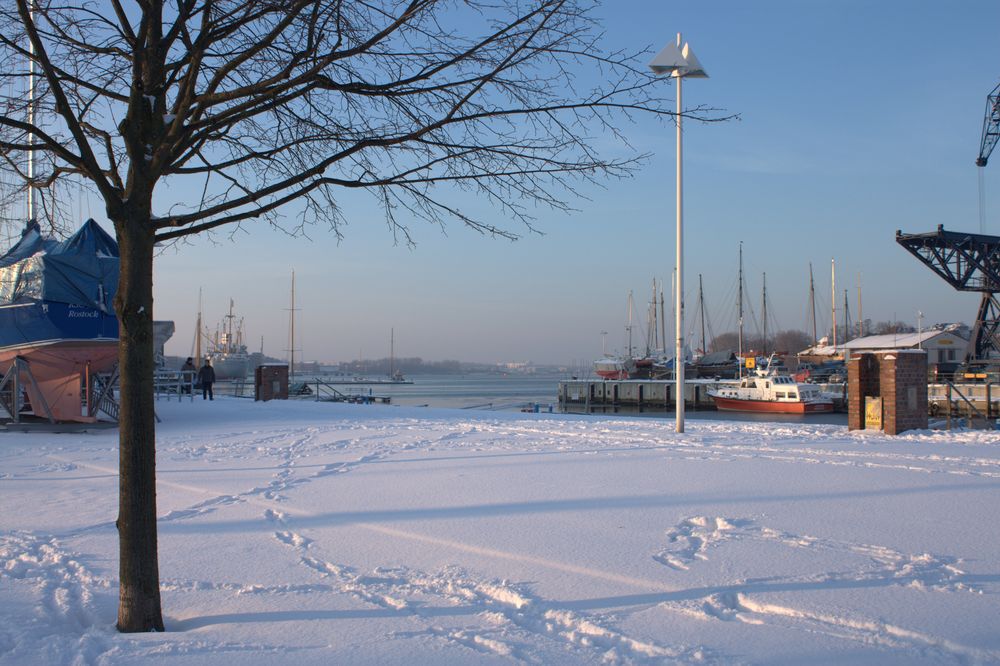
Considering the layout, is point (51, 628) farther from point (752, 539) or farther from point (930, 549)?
point (930, 549)

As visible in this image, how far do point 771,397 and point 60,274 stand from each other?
133ft

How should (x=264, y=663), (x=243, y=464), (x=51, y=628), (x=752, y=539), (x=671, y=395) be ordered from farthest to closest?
(x=671, y=395), (x=243, y=464), (x=752, y=539), (x=51, y=628), (x=264, y=663)

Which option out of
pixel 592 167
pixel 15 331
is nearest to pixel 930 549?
pixel 592 167

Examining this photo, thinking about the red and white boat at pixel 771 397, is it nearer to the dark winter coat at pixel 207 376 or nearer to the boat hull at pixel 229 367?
the dark winter coat at pixel 207 376

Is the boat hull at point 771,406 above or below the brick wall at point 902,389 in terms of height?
below

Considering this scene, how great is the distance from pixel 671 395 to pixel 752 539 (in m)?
56.4

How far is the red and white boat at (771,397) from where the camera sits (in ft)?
148

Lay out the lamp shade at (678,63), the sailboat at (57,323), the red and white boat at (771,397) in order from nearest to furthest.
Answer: the lamp shade at (678,63), the sailboat at (57,323), the red and white boat at (771,397)

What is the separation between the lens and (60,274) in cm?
1722

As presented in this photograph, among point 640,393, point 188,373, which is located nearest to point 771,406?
point 640,393

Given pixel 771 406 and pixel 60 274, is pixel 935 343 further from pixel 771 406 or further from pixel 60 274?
pixel 60 274

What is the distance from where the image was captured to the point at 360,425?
1705 centimetres

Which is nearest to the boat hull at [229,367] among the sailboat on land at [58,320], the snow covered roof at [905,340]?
the snow covered roof at [905,340]

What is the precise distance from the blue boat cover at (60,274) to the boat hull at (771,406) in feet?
125
